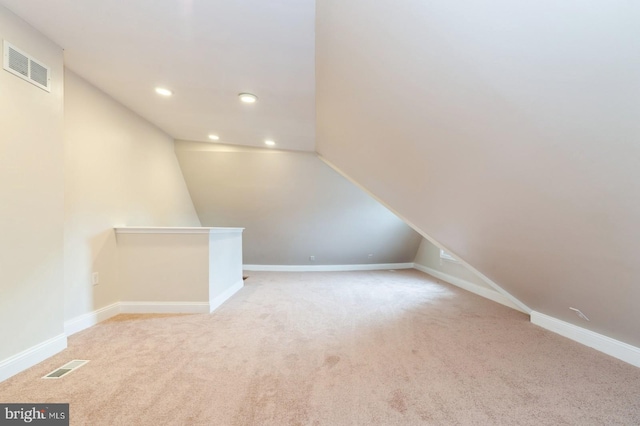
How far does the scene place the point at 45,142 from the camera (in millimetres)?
2006

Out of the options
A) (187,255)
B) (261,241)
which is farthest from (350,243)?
(187,255)

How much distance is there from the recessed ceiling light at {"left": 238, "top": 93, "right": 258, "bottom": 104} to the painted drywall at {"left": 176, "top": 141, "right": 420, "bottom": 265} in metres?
1.78

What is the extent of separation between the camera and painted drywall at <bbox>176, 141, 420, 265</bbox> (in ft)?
15.3

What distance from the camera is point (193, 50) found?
2.00m

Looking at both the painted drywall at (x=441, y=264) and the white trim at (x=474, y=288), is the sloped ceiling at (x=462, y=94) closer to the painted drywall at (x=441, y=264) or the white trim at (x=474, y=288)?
the white trim at (x=474, y=288)

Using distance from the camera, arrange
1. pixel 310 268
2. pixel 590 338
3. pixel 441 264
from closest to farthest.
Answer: pixel 590 338 < pixel 441 264 < pixel 310 268

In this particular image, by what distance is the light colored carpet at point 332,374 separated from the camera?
Answer: 1.48 meters

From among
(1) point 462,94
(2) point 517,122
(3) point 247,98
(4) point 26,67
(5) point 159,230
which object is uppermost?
(3) point 247,98

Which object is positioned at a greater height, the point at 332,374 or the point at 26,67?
the point at 26,67

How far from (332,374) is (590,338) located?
2.26 metres

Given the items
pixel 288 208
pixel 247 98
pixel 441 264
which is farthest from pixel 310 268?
pixel 247 98

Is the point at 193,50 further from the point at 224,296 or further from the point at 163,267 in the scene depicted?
the point at 224,296

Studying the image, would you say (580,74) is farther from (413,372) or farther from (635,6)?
(413,372)

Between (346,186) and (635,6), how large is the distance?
4286 millimetres
